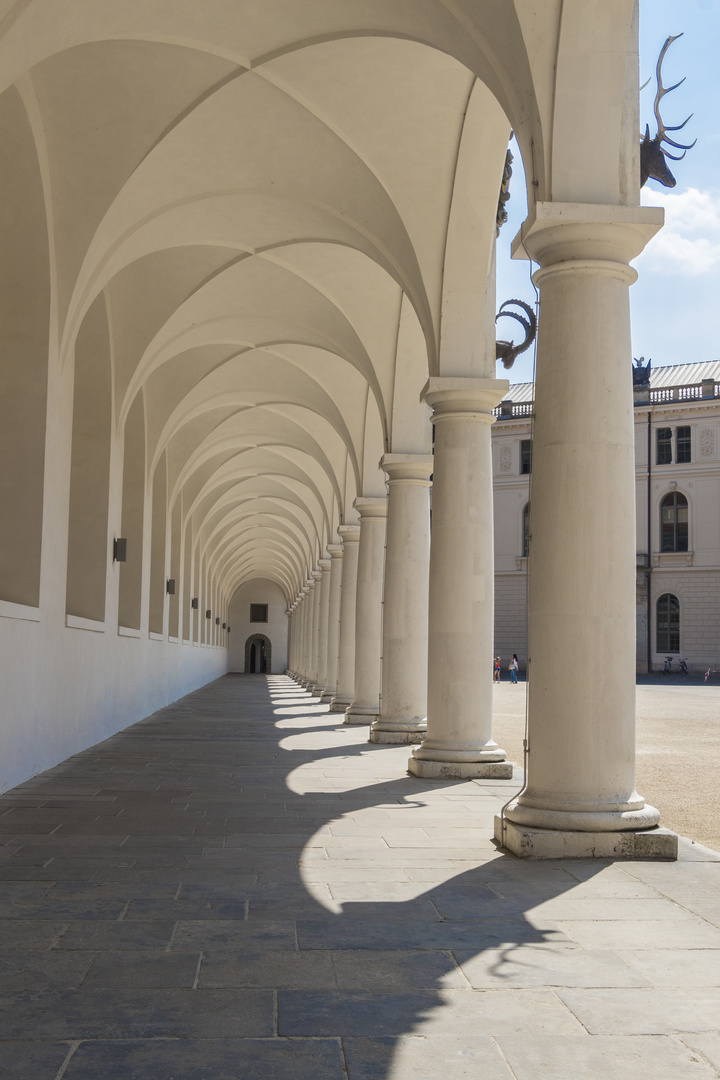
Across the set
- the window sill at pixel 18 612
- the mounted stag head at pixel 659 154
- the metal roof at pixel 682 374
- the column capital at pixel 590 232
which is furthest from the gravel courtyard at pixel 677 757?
the metal roof at pixel 682 374

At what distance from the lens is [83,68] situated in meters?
9.41

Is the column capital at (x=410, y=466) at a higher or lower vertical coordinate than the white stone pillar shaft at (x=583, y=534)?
higher

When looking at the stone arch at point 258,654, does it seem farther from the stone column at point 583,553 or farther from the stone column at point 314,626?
the stone column at point 583,553

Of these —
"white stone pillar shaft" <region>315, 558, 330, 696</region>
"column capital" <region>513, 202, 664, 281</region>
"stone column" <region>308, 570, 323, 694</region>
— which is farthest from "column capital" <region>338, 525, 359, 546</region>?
"column capital" <region>513, 202, 664, 281</region>

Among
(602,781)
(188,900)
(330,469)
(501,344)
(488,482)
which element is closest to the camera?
(188,900)

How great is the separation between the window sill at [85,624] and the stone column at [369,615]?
5.16 meters

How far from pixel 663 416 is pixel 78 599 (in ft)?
129

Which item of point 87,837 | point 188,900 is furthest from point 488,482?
point 188,900

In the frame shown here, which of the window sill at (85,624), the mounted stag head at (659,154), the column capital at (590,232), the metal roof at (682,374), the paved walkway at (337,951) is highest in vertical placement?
the metal roof at (682,374)

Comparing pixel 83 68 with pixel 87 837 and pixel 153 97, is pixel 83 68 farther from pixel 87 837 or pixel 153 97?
pixel 87 837

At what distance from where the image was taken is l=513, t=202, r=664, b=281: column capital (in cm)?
645

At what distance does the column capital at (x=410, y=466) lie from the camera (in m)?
13.6

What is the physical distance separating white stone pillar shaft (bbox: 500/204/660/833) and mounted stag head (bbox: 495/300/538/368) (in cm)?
426

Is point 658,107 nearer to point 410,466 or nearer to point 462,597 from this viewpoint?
point 462,597
